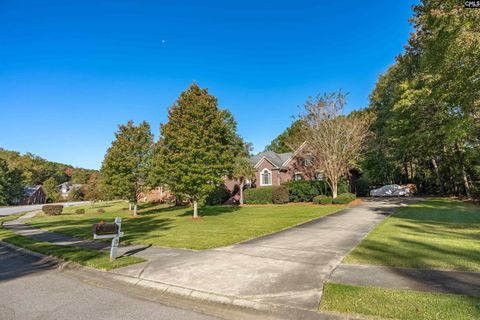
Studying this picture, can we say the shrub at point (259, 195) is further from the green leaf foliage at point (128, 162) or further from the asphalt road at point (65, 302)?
the asphalt road at point (65, 302)

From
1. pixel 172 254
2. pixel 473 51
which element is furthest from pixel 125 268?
pixel 473 51

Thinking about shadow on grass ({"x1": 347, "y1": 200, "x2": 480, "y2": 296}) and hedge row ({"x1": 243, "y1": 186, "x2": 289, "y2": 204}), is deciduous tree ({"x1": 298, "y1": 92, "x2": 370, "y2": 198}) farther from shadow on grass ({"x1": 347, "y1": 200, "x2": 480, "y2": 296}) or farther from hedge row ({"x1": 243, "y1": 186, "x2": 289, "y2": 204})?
shadow on grass ({"x1": 347, "y1": 200, "x2": 480, "y2": 296})

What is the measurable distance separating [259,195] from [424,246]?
69.0 ft

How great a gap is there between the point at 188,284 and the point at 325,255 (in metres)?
3.98

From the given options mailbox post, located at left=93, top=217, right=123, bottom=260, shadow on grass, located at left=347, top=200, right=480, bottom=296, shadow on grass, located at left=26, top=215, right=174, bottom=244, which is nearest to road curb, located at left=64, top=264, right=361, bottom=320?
mailbox post, located at left=93, top=217, right=123, bottom=260

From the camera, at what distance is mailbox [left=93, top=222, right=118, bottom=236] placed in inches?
273

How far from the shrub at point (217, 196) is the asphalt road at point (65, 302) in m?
24.8

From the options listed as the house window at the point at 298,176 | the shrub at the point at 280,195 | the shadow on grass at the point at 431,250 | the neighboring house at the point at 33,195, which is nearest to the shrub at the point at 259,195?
the shrub at the point at 280,195

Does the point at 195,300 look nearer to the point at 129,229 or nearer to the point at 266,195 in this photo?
the point at 129,229

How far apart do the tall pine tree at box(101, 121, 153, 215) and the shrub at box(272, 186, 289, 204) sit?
13441 mm

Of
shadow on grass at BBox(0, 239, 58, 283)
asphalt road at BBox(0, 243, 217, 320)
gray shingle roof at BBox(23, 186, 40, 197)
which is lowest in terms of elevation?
shadow on grass at BBox(0, 239, 58, 283)

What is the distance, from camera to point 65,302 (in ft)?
15.4

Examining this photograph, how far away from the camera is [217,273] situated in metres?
5.79

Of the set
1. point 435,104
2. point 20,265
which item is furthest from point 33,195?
point 435,104
